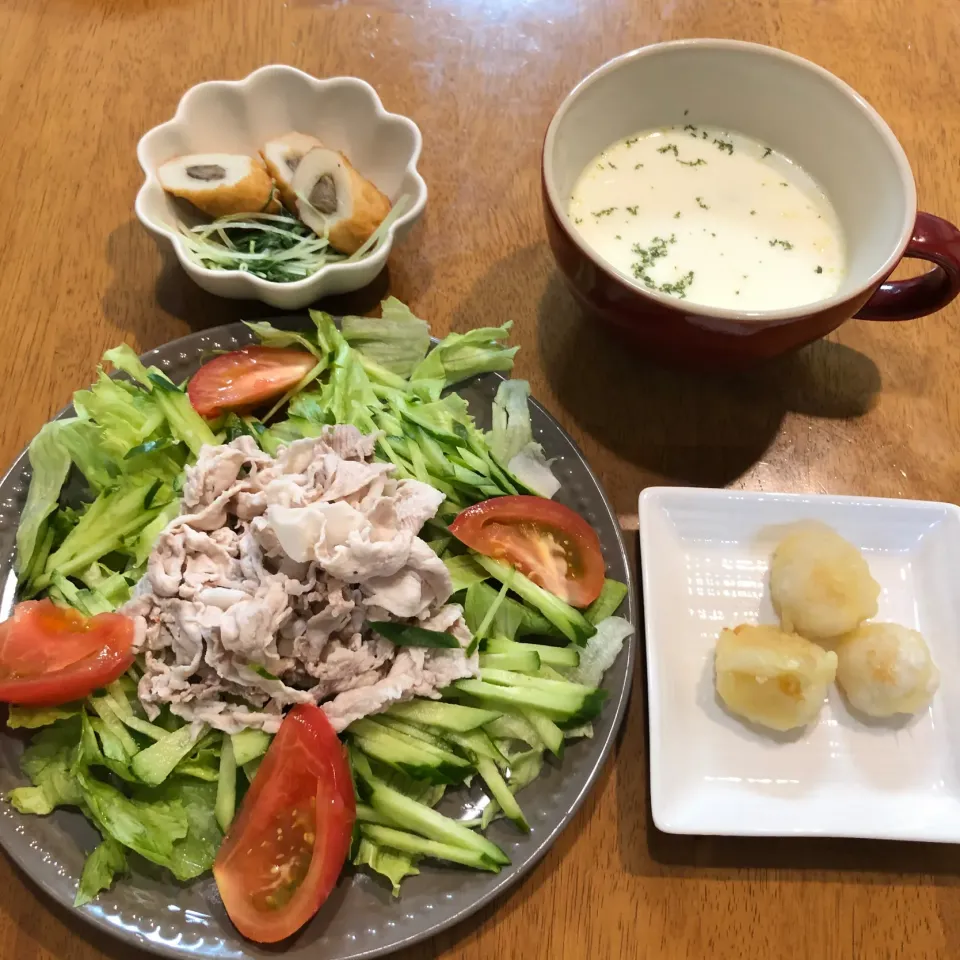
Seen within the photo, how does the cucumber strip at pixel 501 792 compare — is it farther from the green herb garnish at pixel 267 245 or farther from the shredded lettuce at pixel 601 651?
the green herb garnish at pixel 267 245

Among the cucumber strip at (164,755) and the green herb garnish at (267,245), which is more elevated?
the green herb garnish at (267,245)

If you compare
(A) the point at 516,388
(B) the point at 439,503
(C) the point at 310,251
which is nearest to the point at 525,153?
(C) the point at 310,251

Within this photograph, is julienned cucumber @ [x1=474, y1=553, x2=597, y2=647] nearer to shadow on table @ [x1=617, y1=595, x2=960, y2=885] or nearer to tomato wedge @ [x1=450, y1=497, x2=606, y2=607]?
tomato wedge @ [x1=450, y1=497, x2=606, y2=607]

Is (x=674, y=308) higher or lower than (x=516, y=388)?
higher

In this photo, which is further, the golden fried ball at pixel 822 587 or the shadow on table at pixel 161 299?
the shadow on table at pixel 161 299

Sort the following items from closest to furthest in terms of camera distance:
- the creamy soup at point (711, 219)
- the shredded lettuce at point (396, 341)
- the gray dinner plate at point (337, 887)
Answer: the gray dinner plate at point (337, 887), the creamy soup at point (711, 219), the shredded lettuce at point (396, 341)

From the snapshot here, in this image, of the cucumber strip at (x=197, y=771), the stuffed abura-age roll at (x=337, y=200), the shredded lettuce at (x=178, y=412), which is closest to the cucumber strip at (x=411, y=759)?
the cucumber strip at (x=197, y=771)

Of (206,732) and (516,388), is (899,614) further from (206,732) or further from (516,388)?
(206,732)
